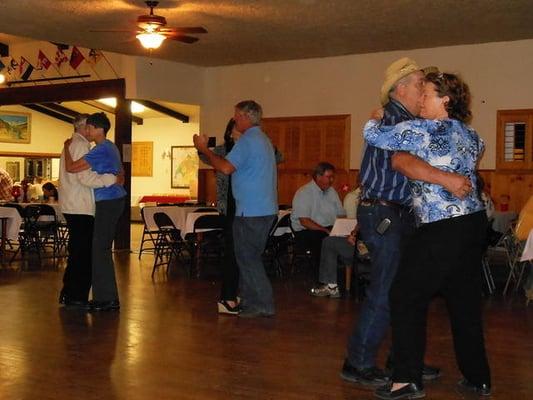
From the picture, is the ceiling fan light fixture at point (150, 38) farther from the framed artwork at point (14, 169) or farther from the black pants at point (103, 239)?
the framed artwork at point (14, 169)

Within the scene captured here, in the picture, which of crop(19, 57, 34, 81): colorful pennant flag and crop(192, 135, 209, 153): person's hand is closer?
crop(192, 135, 209, 153): person's hand

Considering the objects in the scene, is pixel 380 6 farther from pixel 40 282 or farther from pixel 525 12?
pixel 40 282

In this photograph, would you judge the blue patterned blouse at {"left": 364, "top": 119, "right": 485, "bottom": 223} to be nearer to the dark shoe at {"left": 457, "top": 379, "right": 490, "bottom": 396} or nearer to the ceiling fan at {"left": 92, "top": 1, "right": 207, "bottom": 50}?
the dark shoe at {"left": 457, "top": 379, "right": 490, "bottom": 396}

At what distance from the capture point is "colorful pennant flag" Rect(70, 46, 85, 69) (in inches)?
493

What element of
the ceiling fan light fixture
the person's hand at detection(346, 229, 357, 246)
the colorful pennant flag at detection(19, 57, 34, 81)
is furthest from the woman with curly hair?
the colorful pennant flag at detection(19, 57, 34, 81)

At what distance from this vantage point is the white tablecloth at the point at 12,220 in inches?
381

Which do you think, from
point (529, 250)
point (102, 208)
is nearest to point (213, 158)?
point (102, 208)

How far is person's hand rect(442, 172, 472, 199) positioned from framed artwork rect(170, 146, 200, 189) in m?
14.8

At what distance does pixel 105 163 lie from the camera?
236 inches

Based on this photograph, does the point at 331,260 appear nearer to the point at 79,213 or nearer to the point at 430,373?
the point at 79,213

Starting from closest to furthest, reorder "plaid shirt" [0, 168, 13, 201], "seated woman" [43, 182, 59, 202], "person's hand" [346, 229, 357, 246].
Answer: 1. "person's hand" [346, 229, 357, 246]
2. "plaid shirt" [0, 168, 13, 201]
3. "seated woman" [43, 182, 59, 202]

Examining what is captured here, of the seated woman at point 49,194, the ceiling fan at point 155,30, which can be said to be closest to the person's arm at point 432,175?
the ceiling fan at point 155,30

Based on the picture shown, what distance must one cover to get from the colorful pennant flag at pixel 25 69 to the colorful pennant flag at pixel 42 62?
0.68ft

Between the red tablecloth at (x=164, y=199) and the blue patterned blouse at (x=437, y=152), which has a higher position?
the blue patterned blouse at (x=437, y=152)
